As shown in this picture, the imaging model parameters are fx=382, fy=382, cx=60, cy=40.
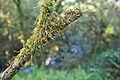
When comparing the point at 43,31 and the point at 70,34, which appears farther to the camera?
the point at 70,34

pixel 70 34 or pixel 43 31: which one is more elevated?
pixel 70 34

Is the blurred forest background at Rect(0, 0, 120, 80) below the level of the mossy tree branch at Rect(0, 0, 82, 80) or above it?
above

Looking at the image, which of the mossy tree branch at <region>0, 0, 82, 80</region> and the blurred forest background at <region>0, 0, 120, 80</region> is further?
the blurred forest background at <region>0, 0, 120, 80</region>

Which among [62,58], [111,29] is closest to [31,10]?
[62,58]

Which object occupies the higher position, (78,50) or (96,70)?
(78,50)

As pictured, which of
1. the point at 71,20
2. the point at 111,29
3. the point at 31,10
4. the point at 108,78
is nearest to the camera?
the point at 71,20

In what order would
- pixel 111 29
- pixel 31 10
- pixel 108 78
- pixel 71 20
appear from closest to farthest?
1. pixel 71 20
2. pixel 108 78
3. pixel 31 10
4. pixel 111 29

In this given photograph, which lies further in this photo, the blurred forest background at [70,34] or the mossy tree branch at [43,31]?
the blurred forest background at [70,34]

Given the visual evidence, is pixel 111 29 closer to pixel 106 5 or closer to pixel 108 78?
pixel 106 5

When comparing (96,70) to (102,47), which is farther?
(102,47)

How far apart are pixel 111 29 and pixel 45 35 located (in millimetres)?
7136

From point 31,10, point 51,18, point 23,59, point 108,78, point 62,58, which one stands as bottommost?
point 23,59

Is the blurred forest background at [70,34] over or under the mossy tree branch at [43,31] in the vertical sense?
over

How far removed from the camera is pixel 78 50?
1038cm
